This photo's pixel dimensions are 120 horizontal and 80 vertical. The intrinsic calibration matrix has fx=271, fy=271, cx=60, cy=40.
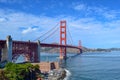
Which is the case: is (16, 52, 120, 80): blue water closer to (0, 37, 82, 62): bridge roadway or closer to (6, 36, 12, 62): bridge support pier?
(0, 37, 82, 62): bridge roadway

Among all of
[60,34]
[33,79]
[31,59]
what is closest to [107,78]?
[33,79]

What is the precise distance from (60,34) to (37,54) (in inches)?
1819

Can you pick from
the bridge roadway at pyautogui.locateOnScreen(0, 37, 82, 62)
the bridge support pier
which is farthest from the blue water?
the bridge support pier

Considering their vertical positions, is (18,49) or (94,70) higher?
(18,49)

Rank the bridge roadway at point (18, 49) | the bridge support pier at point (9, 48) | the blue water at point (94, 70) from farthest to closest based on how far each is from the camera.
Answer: the bridge roadway at point (18, 49) → the bridge support pier at point (9, 48) → the blue water at point (94, 70)

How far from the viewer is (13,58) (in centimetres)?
5903

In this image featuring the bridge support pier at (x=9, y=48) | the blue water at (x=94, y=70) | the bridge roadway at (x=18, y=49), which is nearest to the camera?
the blue water at (x=94, y=70)

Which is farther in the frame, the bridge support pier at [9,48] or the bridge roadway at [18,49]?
the bridge roadway at [18,49]

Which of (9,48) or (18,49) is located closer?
(9,48)

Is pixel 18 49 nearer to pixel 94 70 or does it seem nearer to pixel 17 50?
pixel 17 50

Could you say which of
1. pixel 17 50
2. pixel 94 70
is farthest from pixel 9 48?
pixel 94 70

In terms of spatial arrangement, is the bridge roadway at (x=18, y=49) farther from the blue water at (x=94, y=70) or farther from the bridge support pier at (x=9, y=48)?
the blue water at (x=94, y=70)

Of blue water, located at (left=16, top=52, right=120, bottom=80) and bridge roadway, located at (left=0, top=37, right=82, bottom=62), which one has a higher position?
bridge roadway, located at (left=0, top=37, right=82, bottom=62)

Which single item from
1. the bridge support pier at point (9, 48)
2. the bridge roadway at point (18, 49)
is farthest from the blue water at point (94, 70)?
the bridge support pier at point (9, 48)
